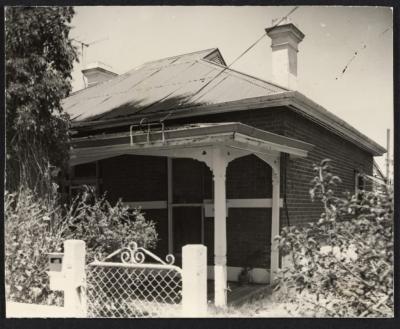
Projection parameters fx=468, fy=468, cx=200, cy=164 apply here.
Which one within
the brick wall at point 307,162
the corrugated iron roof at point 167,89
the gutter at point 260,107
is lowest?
the brick wall at point 307,162

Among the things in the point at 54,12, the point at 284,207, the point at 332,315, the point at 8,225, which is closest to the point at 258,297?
the point at 284,207

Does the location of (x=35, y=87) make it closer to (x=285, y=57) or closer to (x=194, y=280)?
(x=194, y=280)

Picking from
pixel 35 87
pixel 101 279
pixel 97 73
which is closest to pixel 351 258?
pixel 101 279

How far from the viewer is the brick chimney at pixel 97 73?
13.7 meters

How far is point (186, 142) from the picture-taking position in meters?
6.84

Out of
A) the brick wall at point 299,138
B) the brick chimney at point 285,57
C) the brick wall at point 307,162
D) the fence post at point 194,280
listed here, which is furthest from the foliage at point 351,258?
the brick chimney at point 285,57

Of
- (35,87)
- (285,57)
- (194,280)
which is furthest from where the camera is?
(285,57)

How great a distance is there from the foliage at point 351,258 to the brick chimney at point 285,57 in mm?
5627

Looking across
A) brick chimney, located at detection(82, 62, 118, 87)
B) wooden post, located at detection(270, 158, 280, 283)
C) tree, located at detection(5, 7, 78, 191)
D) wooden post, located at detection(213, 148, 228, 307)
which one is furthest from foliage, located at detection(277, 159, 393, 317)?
brick chimney, located at detection(82, 62, 118, 87)

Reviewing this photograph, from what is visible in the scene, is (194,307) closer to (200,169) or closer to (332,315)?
(332,315)

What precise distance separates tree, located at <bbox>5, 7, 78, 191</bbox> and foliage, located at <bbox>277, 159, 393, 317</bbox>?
3496mm

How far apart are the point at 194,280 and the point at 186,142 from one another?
3192 millimetres

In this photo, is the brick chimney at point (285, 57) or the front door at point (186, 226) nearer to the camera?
the front door at point (186, 226)

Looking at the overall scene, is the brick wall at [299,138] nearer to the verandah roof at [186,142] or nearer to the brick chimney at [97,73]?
the verandah roof at [186,142]
